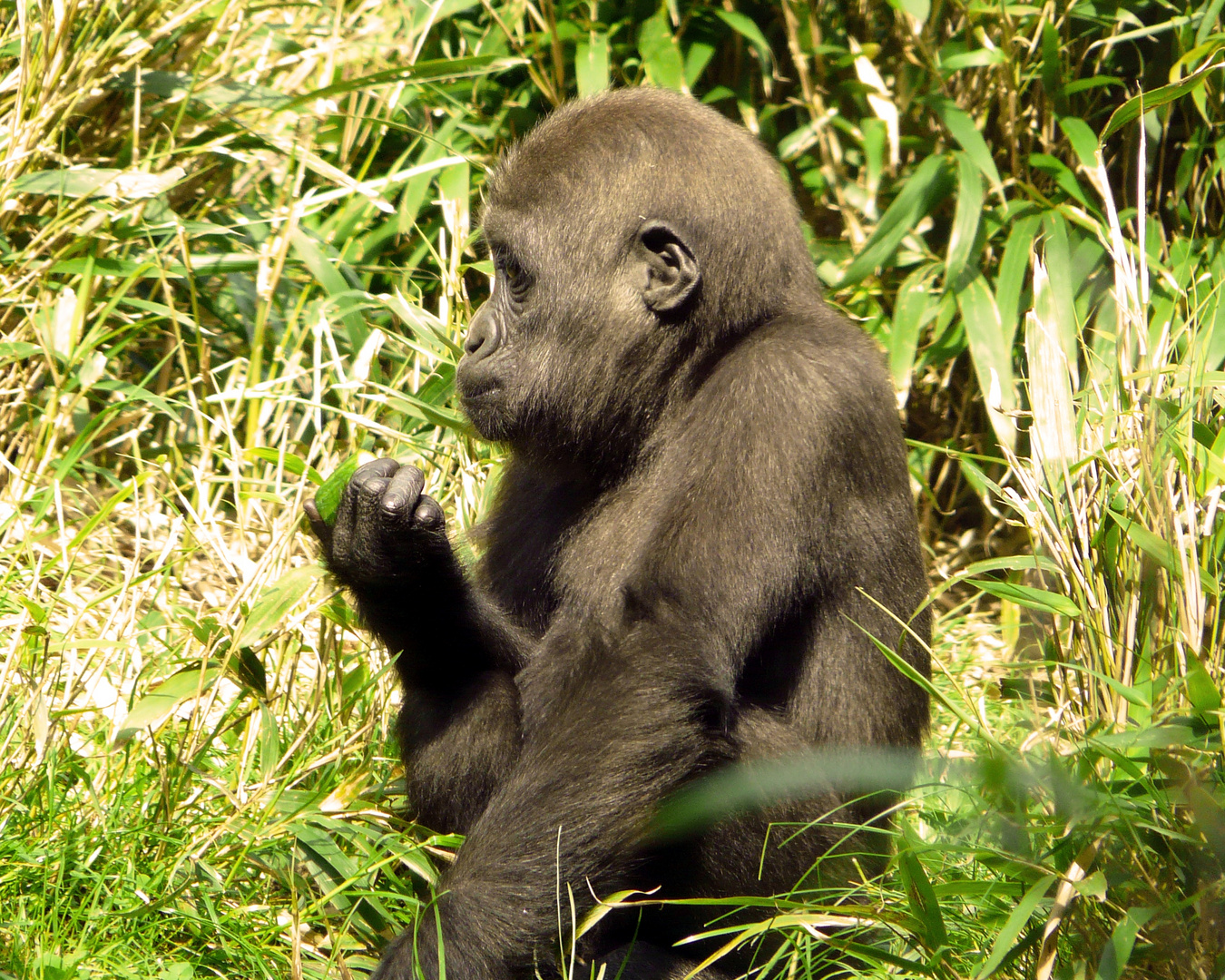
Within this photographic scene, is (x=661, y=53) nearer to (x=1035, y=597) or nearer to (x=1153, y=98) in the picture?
A: (x=1153, y=98)

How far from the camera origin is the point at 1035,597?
2754 millimetres

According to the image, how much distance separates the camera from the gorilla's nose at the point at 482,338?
3203mm

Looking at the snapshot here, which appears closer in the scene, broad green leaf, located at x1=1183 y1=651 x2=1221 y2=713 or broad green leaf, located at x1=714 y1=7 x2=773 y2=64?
broad green leaf, located at x1=1183 y1=651 x2=1221 y2=713

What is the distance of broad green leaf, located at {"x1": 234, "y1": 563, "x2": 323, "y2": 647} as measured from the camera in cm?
323

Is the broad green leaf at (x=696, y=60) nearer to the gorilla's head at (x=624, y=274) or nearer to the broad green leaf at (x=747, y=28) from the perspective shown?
the broad green leaf at (x=747, y=28)

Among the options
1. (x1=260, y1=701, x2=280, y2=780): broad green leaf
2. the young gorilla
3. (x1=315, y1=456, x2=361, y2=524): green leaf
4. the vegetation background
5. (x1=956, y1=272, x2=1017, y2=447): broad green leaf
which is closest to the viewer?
the vegetation background

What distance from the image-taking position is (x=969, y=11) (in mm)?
4879

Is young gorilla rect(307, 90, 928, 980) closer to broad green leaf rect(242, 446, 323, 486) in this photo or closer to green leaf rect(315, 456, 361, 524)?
green leaf rect(315, 456, 361, 524)

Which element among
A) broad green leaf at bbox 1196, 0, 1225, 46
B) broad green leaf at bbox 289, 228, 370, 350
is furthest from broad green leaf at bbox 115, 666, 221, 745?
broad green leaf at bbox 1196, 0, 1225, 46

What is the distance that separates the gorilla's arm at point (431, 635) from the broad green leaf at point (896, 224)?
2262 millimetres

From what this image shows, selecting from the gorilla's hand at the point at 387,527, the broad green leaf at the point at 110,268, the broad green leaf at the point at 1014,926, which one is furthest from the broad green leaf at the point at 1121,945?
the broad green leaf at the point at 110,268

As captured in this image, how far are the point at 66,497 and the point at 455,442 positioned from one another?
1.34 meters

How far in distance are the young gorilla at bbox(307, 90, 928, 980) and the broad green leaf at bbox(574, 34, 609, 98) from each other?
1608 mm

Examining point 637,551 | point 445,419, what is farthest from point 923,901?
point 445,419
